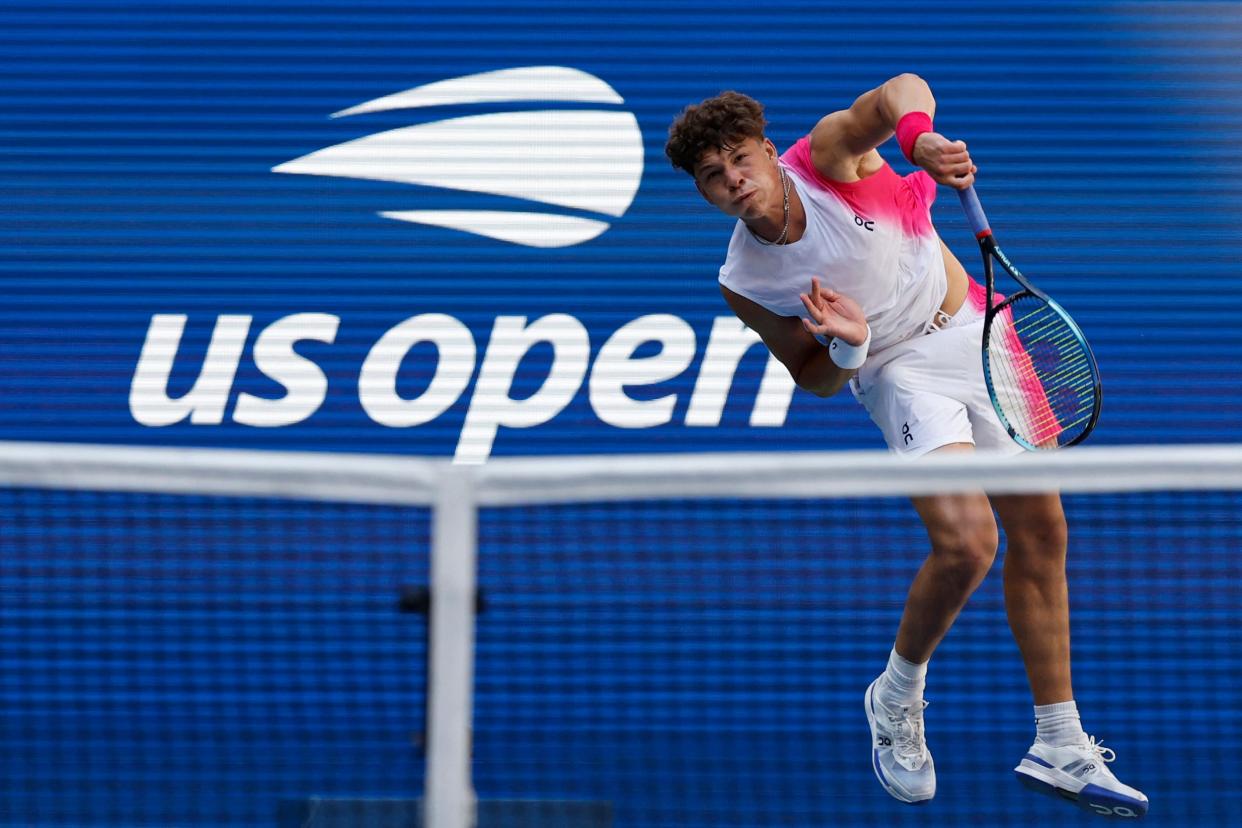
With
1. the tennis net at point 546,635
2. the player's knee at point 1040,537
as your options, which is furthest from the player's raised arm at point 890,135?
the player's knee at point 1040,537

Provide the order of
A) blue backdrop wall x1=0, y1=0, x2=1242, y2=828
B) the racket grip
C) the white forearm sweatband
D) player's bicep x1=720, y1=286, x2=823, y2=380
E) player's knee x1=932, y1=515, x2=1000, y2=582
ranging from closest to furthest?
the racket grip → player's knee x1=932, y1=515, x2=1000, y2=582 → the white forearm sweatband → player's bicep x1=720, y1=286, x2=823, y2=380 → blue backdrop wall x1=0, y1=0, x2=1242, y2=828

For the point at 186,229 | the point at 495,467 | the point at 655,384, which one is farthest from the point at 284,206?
the point at 495,467

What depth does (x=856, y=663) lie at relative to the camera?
6.43 metres

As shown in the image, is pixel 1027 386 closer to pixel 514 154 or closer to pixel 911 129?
pixel 911 129

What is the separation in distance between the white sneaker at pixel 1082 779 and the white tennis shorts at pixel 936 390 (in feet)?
2.65

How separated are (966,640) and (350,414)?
2.96 m

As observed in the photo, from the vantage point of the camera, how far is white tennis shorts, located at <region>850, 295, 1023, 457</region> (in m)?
3.95

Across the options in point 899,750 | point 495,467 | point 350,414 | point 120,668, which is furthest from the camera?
point 350,414

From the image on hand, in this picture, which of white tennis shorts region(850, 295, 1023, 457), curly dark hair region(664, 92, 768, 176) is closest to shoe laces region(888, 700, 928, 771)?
white tennis shorts region(850, 295, 1023, 457)

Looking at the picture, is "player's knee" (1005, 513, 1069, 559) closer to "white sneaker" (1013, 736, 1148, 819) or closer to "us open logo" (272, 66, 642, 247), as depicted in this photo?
"white sneaker" (1013, 736, 1148, 819)

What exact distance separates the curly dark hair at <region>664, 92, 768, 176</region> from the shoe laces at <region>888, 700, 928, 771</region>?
1536 mm

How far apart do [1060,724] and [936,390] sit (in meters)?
0.91

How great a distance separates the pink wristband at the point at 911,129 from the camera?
3482 mm

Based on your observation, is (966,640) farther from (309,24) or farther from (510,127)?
(309,24)
